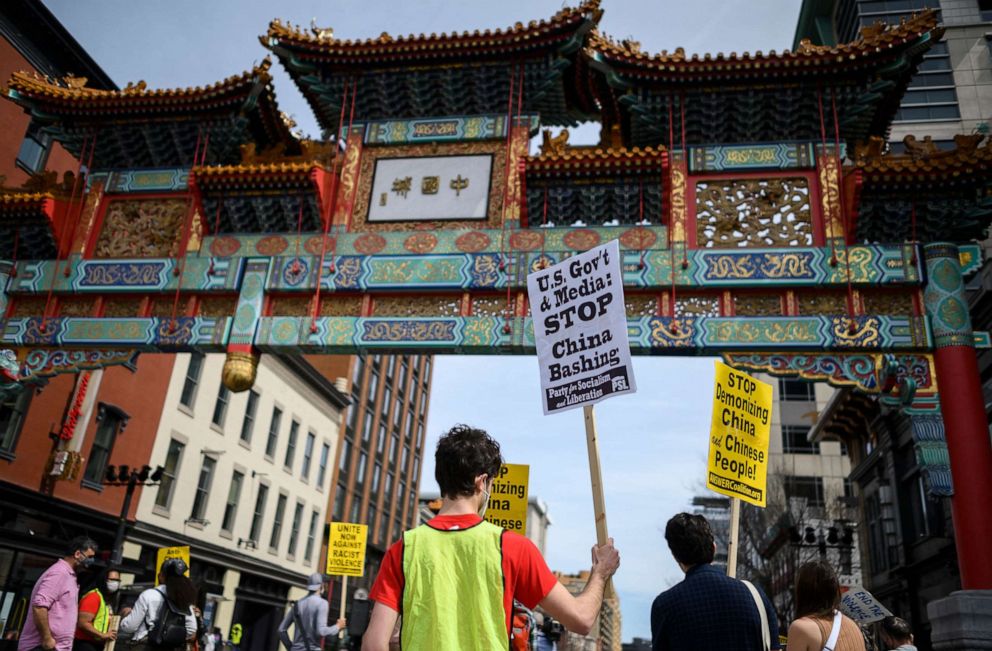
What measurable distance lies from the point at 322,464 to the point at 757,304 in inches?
1161

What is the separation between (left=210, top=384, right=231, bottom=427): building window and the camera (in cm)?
2798

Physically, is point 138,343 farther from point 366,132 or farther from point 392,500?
point 392,500

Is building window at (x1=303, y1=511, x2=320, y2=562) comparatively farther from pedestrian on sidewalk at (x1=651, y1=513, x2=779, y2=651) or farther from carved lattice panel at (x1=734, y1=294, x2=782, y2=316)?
pedestrian on sidewalk at (x1=651, y1=513, x2=779, y2=651)

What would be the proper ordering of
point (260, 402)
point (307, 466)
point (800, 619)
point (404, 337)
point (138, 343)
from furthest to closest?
point (307, 466) < point (260, 402) < point (138, 343) < point (404, 337) < point (800, 619)

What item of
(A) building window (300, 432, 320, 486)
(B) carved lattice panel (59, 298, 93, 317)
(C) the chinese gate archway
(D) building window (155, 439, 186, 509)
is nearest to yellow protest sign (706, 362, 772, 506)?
(C) the chinese gate archway

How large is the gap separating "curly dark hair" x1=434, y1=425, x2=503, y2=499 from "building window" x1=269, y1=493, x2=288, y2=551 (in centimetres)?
3099

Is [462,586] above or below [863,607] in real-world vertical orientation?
below

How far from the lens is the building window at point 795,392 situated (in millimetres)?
53562

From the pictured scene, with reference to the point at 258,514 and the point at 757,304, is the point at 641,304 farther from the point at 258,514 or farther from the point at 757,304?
the point at 258,514

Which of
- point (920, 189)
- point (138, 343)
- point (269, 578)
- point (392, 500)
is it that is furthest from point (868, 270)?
point (392, 500)

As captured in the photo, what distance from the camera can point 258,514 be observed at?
1217 inches

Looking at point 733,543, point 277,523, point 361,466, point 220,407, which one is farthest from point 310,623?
point 361,466

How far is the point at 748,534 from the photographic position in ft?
103

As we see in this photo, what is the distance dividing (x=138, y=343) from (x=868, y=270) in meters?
11.3
